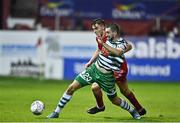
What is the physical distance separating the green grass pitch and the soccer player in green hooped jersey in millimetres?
504

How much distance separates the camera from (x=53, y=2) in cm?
3859

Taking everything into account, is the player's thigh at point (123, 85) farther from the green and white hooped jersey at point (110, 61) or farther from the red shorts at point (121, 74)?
the green and white hooped jersey at point (110, 61)

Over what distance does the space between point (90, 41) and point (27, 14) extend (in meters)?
6.34

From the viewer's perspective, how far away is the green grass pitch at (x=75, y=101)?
1791 centimetres

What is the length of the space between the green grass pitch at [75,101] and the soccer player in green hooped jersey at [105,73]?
504mm

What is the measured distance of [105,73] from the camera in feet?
57.7

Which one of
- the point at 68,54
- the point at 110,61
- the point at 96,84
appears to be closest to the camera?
the point at 110,61

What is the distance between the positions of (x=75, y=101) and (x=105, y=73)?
19.6 ft

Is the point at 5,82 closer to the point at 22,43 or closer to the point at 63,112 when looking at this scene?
the point at 22,43

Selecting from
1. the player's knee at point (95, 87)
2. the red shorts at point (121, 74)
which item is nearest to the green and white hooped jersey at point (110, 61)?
the red shorts at point (121, 74)

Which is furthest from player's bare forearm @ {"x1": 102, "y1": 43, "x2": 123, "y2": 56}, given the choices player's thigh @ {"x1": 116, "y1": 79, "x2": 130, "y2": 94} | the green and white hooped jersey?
player's thigh @ {"x1": 116, "y1": 79, "x2": 130, "y2": 94}

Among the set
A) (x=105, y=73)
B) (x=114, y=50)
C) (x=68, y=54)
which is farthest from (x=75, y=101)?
(x=68, y=54)

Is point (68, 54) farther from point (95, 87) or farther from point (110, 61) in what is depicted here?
point (110, 61)

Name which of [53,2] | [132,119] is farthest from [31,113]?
[53,2]
